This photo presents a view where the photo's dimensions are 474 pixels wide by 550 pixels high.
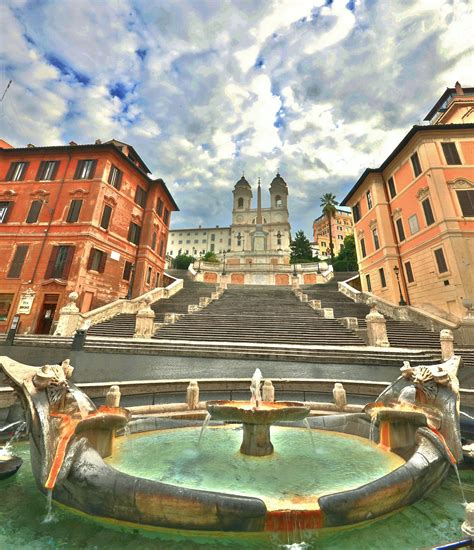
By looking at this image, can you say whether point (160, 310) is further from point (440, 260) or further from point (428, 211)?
point (428, 211)

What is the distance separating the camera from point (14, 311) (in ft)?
65.6

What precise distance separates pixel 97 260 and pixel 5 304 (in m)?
7.42

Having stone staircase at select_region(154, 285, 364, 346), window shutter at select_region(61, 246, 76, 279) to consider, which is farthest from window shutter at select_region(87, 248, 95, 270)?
stone staircase at select_region(154, 285, 364, 346)

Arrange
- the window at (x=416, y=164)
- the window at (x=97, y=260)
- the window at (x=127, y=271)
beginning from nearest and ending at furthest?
the window at (x=416, y=164), the window at (x=97, y=260), the window at (x=127, y=271)

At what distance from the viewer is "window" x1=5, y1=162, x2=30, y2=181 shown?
24297 millimetres

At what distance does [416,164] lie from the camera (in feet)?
69.2

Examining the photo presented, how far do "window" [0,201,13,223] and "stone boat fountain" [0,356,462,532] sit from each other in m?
26.5

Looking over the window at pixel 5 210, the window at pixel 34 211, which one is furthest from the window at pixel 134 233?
the window at pixel 5 210

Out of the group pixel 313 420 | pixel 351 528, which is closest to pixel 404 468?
pixel 351 528

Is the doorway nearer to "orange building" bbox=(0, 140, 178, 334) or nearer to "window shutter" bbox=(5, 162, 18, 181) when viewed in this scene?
"orange building" bbox=(0, 140, 178, 334)

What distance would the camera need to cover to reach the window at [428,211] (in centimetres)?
1947

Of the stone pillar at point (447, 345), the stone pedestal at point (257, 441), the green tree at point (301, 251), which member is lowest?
the stone pedestal at point (257, 441)

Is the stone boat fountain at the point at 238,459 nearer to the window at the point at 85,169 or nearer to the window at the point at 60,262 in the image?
the window at the point at 60,262

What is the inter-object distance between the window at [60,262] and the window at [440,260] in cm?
2776
